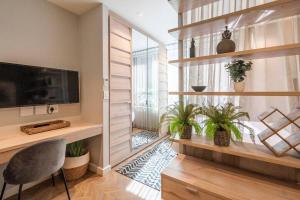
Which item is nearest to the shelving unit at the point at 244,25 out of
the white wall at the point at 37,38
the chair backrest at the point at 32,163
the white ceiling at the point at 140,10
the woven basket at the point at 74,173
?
the white ceiling at the point at 140,10

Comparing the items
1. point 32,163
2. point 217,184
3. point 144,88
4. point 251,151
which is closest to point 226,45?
point 251,151

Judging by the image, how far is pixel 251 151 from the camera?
1.22m

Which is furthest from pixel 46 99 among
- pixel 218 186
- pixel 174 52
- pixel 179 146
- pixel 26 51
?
pixel 174 52

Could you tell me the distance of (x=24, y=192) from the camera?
75.2 inches

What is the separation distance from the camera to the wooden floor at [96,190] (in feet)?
6.01

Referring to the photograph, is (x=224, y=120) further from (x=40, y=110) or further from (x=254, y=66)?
(x=40, y=110)

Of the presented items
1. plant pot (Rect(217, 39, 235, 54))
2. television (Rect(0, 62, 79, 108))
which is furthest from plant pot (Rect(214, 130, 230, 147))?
television (Rect(0, 62, 79, 108))

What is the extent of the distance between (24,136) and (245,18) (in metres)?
2.47

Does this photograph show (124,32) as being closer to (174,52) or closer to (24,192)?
(174,52)

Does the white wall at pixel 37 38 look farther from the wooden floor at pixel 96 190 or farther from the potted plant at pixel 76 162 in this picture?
the potted plant at pixel 76 162

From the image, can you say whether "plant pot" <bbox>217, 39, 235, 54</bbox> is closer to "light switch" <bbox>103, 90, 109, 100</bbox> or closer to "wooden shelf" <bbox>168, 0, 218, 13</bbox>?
"wooden shelf" <bbox>168, 0, 218, 13</bbox>

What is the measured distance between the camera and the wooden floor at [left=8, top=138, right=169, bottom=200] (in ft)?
6.01

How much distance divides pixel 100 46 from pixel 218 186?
2189mm

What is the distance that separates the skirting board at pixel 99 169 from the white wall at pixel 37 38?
2.93 ft
